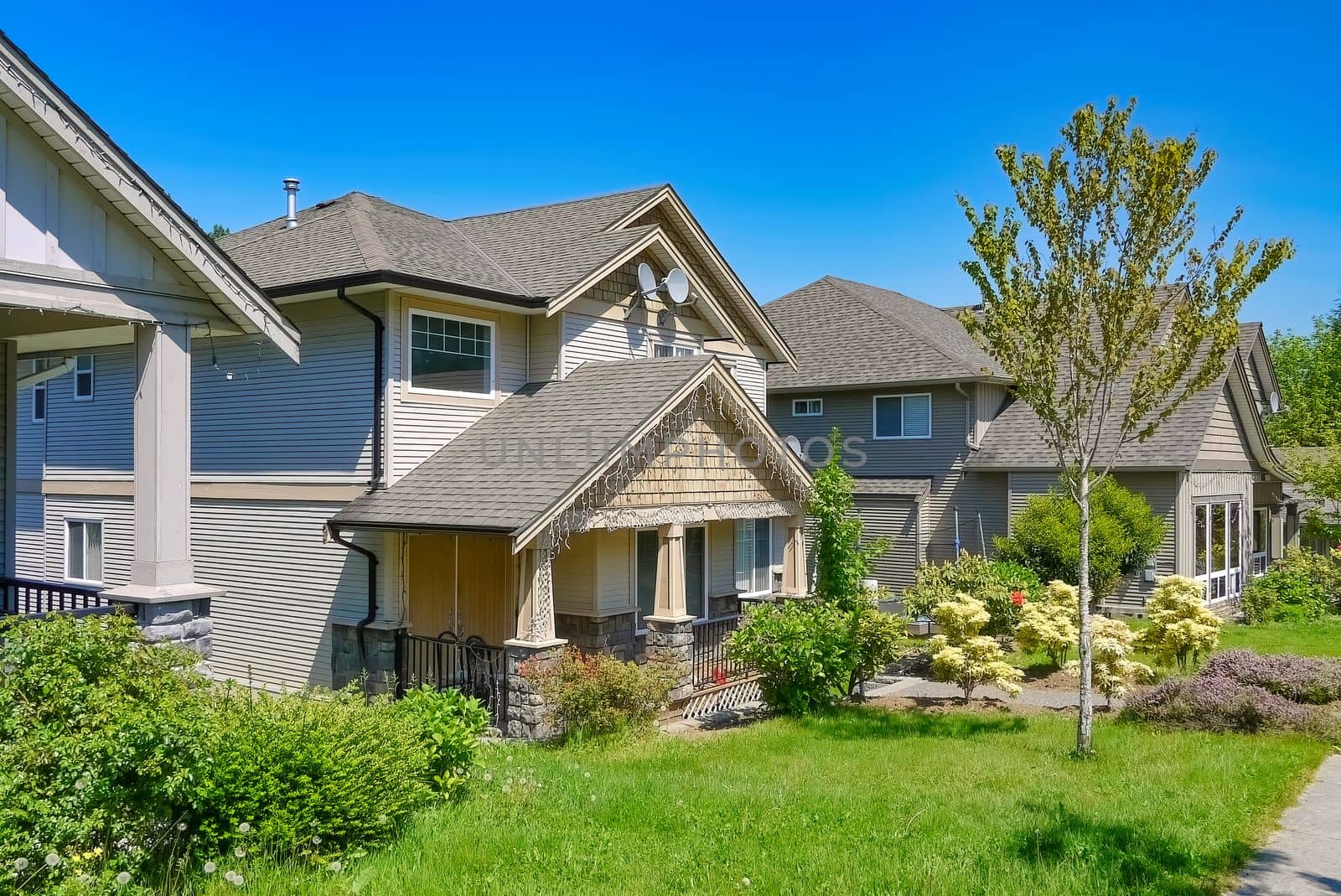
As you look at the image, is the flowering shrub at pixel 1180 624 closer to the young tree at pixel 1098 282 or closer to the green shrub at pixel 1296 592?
the young tree at pixel 1098 282

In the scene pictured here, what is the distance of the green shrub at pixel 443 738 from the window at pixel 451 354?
6.77m

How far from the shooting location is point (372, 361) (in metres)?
14.0

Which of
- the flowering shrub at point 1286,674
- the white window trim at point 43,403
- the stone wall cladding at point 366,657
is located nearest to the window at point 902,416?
the flowering shrub at point 1286,674

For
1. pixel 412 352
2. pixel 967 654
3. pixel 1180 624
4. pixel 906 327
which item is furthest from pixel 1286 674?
pixel 906 327

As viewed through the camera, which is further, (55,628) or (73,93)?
(73,93)

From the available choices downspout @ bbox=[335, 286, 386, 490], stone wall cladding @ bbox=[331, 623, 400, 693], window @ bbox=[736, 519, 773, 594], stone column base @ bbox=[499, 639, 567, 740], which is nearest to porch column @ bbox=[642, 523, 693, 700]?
stone column base @ bbox=[499, 639, 567, 740]

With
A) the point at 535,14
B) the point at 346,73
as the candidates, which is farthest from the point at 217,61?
the point at 535,14

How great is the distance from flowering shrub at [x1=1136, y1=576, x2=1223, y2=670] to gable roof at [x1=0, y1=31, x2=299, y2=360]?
1273 centimetres

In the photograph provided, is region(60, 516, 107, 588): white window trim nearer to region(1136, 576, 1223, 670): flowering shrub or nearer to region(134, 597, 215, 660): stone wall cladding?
region(134, 597, 215, 660): stone wall cladding

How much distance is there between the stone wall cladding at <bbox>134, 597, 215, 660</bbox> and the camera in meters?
8.48

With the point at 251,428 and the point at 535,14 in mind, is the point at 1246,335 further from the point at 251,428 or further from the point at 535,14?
the point at 251,428

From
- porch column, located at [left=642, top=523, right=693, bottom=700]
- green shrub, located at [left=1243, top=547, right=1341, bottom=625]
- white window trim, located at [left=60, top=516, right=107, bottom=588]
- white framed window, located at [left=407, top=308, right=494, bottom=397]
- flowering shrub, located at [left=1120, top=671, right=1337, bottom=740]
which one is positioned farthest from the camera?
green shrub, located at [left=1243, top=547, right=1341, bottom=625]

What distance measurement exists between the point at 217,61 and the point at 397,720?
814 inches

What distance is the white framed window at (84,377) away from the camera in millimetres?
18172
